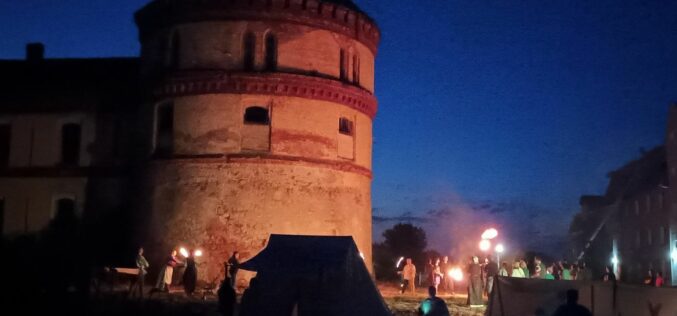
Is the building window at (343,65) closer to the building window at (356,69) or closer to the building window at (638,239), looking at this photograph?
the building window at (356,69)

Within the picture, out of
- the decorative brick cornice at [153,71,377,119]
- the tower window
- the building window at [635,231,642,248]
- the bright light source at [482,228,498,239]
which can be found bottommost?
the bright light source at [482,228,498,239]

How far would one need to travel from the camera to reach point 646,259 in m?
51.4

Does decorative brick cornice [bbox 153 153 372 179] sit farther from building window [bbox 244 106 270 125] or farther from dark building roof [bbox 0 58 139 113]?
dark building roof [bbox 0 58 139 113]

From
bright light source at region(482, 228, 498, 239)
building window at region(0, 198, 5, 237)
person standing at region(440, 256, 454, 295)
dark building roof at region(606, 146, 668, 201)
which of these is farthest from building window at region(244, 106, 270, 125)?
dark building roof at region(606, 146, 668, 201)

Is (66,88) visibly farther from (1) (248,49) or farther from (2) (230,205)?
(2) (230,205)

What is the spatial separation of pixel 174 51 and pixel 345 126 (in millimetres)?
7342

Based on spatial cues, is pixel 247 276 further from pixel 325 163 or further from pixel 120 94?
pixel 120 94

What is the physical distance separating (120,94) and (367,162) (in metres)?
10.9

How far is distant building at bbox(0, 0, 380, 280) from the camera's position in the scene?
28266 millimetres

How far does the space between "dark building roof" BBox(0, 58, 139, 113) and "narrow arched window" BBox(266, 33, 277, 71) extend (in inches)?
245

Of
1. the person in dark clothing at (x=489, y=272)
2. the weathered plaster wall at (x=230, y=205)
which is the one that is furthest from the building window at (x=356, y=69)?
the person in dark clothing at (x=489, y=272)

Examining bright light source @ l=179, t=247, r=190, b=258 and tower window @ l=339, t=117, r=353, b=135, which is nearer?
bright light source @ l=179, t=247, r=190, b=258

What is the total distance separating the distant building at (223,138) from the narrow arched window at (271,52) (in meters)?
0.04

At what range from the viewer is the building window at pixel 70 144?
32.9 m
